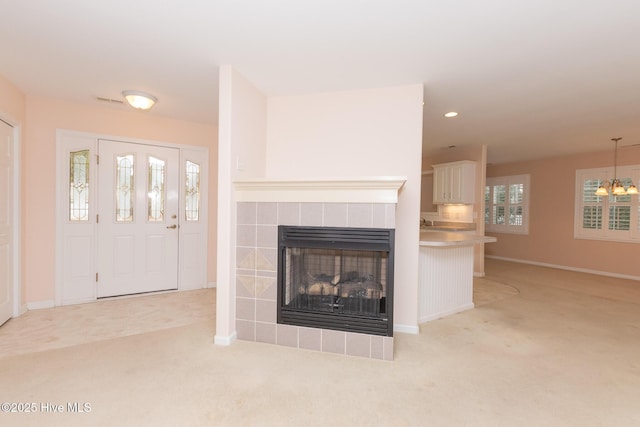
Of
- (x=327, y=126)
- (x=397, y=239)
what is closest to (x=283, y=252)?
(x=397, y=239)

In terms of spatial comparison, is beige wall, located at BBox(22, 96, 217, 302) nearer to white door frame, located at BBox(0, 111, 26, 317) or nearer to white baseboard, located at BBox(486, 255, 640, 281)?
white door frame, located at BBox(0, 111, 26, 317)

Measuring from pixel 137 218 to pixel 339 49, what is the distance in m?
3.36

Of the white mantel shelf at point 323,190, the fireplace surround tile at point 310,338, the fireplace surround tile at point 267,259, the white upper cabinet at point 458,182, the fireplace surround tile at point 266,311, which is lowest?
the fireplace surround tile at point 310,338

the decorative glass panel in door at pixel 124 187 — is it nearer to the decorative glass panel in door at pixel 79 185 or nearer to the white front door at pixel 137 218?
the white front door at pixel 137 218

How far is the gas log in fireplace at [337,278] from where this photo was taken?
239 cm

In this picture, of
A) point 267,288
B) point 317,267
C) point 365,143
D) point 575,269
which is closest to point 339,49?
point 365,143

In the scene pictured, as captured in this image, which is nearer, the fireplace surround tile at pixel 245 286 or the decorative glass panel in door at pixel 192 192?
the fireplace surround tile at pixel 245 286

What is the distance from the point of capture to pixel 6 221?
304cm

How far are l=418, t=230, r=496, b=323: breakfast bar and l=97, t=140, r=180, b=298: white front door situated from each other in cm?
333

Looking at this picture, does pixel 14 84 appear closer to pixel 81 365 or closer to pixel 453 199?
pixel 81 365

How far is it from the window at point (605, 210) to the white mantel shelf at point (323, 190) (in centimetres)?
600

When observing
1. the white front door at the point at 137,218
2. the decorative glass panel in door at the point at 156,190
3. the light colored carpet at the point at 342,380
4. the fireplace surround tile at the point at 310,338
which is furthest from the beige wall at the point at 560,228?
the decorative glass panel in door at the point at 156,190

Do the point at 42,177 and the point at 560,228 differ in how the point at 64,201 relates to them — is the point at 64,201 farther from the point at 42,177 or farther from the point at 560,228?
the point at 560,228

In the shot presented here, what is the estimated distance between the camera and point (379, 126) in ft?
10.0
